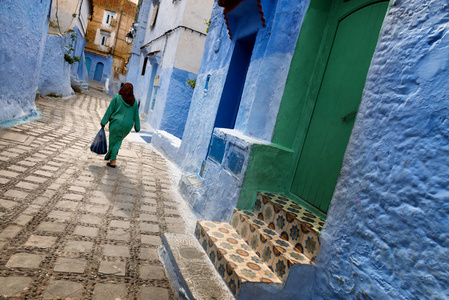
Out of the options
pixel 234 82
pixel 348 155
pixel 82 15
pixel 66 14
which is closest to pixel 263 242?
pixel 348 155

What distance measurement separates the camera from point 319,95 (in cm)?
334

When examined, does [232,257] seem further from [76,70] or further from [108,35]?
[108,35]

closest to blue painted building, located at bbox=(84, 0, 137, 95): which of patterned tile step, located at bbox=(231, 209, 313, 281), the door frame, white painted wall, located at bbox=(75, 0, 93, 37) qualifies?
white painted wall, located at bbox=(75, 0, 93, 37)

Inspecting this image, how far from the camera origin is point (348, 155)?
2.21m

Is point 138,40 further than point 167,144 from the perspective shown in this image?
Yes

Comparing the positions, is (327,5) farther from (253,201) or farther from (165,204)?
(165,204)

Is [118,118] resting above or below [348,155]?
below

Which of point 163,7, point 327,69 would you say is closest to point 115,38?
point 163,7

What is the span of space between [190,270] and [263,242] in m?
0.70

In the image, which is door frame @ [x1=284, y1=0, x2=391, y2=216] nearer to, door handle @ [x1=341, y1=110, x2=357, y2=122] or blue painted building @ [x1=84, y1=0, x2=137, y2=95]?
door handle @ [x1=341, y1=110, x2=357, y2=122]

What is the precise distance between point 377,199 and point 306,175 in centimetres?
135

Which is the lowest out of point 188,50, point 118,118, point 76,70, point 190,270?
point 190,270

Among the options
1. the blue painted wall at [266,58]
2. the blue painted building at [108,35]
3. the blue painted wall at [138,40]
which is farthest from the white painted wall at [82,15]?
the blue painted wall at [266,58]

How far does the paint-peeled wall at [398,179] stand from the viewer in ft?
5.04
